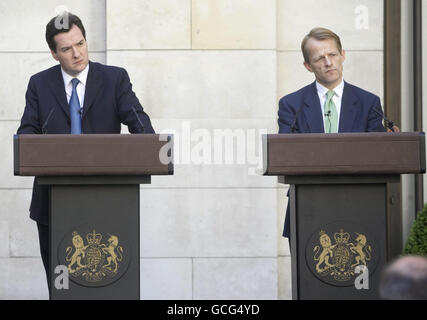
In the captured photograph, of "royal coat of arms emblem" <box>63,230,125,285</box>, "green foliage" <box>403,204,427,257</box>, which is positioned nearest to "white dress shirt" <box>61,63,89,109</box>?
"royal coat of arms emblem" <box>63,230,125,285</box>

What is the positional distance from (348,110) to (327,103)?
16 cm

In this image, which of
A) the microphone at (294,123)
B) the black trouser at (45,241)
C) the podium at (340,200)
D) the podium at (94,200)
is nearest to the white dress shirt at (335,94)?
the microphone at (294,123)

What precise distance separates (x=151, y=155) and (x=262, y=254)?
3052mm

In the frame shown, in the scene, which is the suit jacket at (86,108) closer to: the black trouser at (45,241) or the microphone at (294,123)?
the black trouser at (45,241)

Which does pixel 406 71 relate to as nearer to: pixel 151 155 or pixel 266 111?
pixel 266 111

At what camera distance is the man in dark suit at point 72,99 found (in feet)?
15.5

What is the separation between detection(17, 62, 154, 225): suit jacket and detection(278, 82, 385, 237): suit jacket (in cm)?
87

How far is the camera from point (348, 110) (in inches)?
194

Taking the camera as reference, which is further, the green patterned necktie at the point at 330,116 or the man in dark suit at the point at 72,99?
the green patterned necktie at the point at 330,116

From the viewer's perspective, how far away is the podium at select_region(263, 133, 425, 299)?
4.12 metres

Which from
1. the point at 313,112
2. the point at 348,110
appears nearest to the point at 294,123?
the point at 313,112

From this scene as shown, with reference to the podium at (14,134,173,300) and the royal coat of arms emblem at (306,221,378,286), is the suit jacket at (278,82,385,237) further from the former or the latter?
the podium at (14,134,173,300)

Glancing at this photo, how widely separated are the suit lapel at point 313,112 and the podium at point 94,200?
1.12 m

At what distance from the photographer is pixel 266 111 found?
22.9 feet
